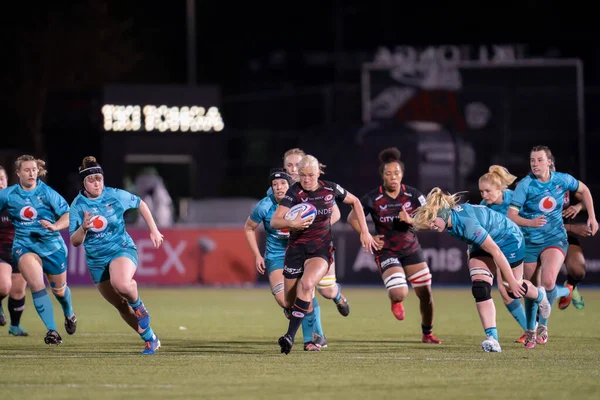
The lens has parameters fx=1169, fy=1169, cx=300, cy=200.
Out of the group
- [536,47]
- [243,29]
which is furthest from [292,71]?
[536,47]

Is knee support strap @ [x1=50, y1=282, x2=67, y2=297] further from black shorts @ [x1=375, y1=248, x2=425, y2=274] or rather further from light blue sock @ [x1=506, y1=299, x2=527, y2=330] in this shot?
light blue sock @ [x1=506, y1=299, x2=527, y2=330]

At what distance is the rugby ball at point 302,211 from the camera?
11297 millimetres

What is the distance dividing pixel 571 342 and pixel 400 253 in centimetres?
212

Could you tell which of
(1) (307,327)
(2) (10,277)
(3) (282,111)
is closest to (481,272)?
(1) (307,327)

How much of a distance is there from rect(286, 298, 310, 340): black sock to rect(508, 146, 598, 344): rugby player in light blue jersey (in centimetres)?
279

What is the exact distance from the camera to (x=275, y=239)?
1273 centimetres

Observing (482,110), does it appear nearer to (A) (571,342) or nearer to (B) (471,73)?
(B) (471,73)

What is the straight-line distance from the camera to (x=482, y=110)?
28.7 m

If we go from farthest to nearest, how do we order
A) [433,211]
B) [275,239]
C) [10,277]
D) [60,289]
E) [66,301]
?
[10,277], [66,301], [60,289], [275,239], [433,211]

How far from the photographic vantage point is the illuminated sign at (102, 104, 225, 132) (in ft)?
87.1

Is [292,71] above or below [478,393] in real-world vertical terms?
above

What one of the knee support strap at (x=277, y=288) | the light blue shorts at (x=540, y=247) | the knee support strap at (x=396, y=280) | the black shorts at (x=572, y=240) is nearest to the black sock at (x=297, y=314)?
the knee support strap at (x=277, y=288)

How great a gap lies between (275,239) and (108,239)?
1922mm

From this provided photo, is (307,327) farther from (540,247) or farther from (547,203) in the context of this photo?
(547,203)
